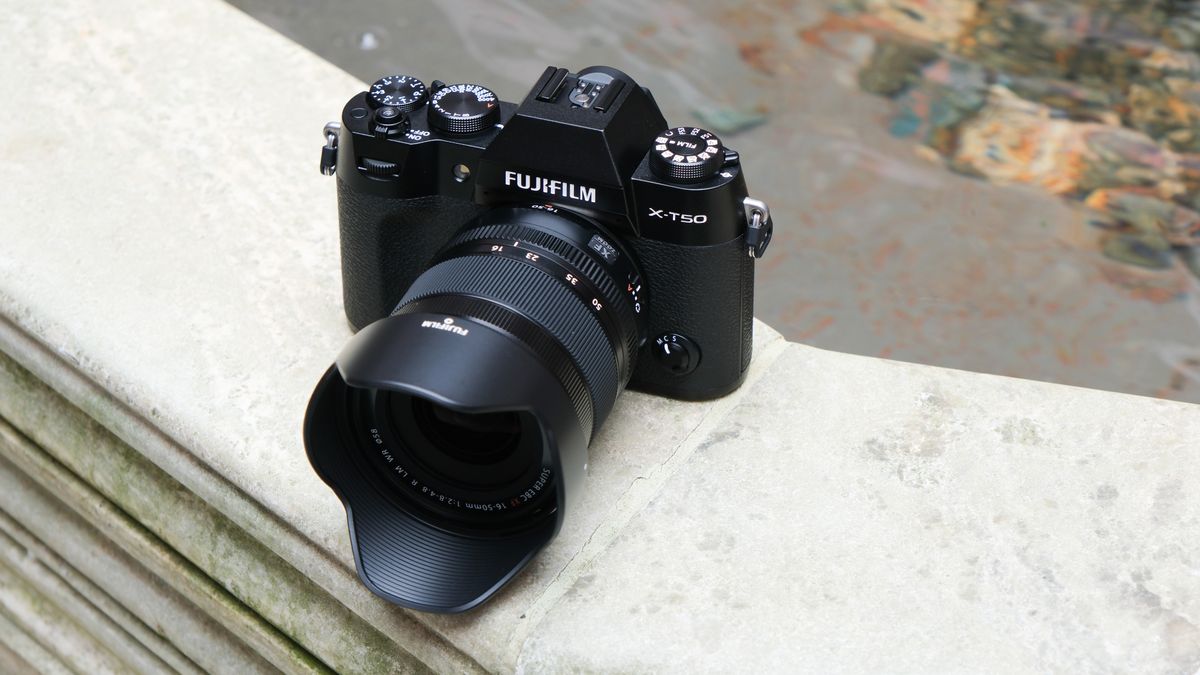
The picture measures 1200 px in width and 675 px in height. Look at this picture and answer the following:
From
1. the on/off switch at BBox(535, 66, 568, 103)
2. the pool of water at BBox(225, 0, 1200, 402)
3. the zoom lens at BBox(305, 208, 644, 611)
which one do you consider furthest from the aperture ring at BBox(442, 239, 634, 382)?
the pool of water at BBox(225, 0, 1200, 402)

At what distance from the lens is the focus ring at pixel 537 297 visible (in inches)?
34.4

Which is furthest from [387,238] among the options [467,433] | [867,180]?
[867,180]

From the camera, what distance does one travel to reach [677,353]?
102 cm

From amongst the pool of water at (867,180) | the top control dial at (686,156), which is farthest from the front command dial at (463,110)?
the pool of water at (867,180)

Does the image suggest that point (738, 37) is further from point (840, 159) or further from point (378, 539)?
point (378, 539)

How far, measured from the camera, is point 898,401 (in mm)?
1068

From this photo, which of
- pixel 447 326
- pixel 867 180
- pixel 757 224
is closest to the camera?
pixel 447 326

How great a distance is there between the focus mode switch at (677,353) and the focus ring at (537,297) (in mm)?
98

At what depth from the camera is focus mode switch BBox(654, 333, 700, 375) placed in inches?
39.8

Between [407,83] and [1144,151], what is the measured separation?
43.4 inches

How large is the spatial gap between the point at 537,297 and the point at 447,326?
0.25 ft

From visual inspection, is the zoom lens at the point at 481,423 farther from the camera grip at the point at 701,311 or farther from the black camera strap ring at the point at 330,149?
the black camera strap ring at the point at 330,149

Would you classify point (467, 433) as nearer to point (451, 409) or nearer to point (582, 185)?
point (451, 409)

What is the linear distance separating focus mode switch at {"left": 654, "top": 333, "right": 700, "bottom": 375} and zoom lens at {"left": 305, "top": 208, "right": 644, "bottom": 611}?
0.06m
